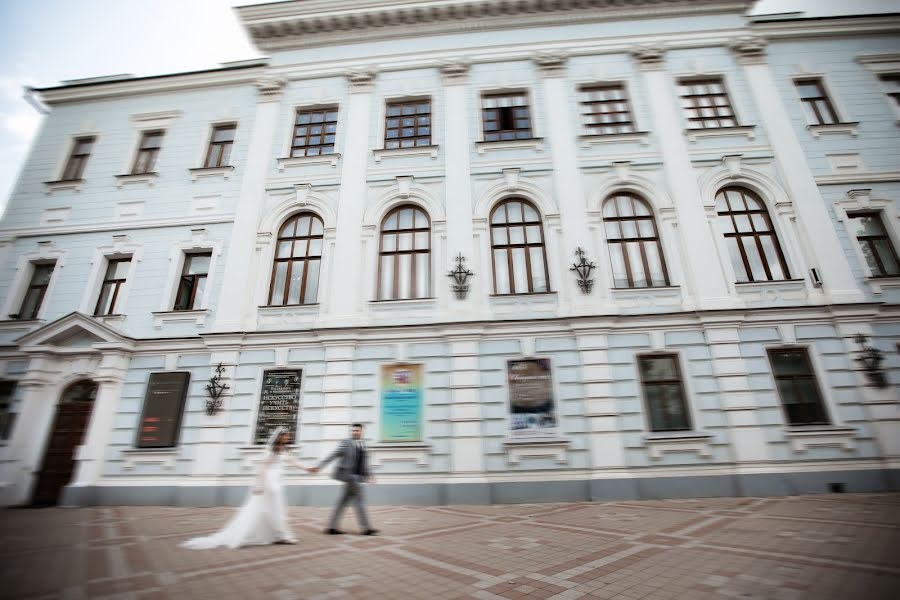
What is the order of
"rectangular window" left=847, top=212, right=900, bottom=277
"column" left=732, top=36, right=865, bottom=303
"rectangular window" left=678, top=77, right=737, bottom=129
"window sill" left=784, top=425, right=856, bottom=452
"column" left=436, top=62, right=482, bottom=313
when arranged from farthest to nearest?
"rectangular window" left=678, top=77, right=737, bottom=129 → "column" left=436, top=62, right=482, bottom=313 → "rectangular window" left=847, top=212, right=900, bottom=277 → "column" left=732, top=36, right=865, bottom=303 → "window sill" left=784, top=425, right=856, bottom=452

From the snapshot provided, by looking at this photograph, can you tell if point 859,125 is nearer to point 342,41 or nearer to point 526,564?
point 526,564

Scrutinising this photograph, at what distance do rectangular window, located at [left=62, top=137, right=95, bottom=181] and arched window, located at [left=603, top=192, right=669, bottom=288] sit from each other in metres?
17.6

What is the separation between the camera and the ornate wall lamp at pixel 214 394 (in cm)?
971

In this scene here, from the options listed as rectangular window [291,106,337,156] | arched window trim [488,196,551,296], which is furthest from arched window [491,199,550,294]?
rectangular window [291,106,337,156]

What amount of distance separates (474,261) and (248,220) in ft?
22.7

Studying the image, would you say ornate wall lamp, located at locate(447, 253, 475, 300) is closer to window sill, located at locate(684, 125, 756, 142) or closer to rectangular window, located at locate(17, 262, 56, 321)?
window sill, located at locate(684, 125, 756, 142)

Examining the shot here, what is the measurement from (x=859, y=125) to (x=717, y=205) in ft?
17.0

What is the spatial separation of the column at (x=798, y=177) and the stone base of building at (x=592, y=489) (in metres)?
4.18

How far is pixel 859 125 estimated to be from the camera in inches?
444

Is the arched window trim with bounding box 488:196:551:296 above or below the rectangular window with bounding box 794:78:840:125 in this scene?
below

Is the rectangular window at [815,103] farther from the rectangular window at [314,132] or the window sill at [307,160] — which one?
the rectangular window at [314,132]

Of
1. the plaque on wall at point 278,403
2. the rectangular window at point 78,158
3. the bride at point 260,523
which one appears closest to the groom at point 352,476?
the bride at point 260,523

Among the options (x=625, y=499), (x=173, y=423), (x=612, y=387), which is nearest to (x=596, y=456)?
(x=625, y=499)

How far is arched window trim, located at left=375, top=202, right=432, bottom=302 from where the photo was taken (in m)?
10.6
